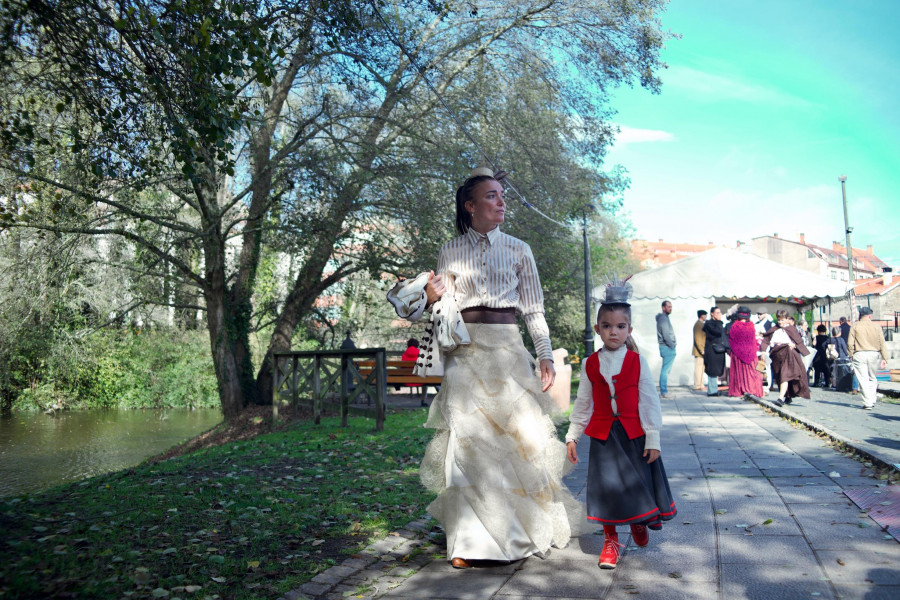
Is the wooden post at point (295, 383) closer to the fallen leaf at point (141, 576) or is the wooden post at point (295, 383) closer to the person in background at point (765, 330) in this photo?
the fallen leaf at point (141, 576)

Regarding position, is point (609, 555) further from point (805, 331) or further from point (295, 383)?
point (805, 331)

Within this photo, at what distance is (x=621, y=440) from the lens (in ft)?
14.3

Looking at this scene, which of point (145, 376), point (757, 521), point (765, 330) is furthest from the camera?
point (145, 376)

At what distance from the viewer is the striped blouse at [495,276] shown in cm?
460

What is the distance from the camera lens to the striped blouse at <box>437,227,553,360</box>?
460 cm

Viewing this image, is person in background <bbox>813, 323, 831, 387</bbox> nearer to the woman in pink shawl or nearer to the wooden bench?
the woman in pink shawl

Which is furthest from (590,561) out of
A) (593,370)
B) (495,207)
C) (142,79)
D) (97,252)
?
(97,252)

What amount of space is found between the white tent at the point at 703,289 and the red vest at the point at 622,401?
1792 cm

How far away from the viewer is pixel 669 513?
169 inches

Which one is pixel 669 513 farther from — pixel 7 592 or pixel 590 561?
pixel 7 592

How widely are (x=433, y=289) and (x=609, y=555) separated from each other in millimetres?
1838

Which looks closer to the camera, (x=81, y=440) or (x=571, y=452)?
(x=571, y=452)

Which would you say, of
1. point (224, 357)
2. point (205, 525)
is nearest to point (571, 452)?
point (205, 525)

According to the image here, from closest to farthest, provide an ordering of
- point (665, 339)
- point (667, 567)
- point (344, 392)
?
1. point (667, 567)
2. point (344, 392)
3. point (665, 339)
